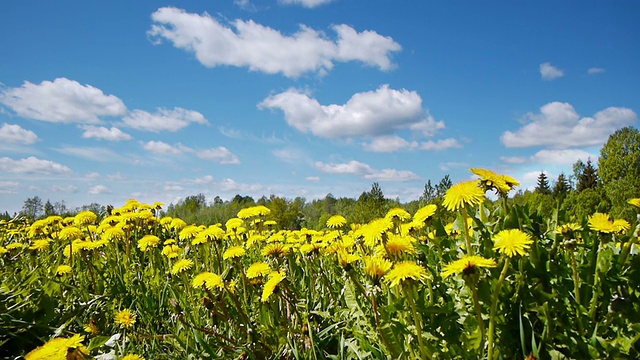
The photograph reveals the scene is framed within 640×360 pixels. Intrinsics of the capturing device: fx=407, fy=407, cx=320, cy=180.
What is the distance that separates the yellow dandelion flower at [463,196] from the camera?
1690mm

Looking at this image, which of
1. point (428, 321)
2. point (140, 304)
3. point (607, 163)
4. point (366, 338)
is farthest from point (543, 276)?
point (607, 163)

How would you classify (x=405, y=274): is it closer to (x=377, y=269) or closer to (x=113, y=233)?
(x=377, y=269)

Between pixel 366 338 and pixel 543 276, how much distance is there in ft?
2.76

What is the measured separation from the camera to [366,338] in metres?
1.97

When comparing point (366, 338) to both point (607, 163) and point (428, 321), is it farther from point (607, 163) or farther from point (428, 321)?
point (607, 163)

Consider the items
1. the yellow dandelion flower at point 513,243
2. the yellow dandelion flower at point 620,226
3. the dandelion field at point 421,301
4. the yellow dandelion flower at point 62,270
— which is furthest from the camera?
the yellow dandelion flower at point 62,270

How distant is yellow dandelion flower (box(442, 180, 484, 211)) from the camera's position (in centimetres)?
169

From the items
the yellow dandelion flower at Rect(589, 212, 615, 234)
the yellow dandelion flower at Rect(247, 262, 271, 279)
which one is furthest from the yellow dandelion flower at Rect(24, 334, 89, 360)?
the yellow dandelion flower at Rect(589, 212, 615, 234)

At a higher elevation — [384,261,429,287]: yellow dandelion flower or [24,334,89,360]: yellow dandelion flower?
[384,261,429,287]: yellow dandelion flower

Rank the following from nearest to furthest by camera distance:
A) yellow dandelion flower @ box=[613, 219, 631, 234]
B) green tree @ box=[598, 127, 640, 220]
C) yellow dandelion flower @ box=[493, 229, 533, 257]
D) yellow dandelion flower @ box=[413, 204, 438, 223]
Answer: yellow dandelion flower @ box=[493, 229, 533, 257]
yellow dandelion flower @ box=[613, 219, 631, 234]
yellow dandelion flower @ box=[413, 204, 438, 223]
green tree @ box=[598, 127, 640, 220]

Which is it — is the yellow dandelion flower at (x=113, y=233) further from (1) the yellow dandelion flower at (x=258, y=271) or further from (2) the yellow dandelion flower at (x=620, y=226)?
(2) the yellow dandelion flower at (x=620, y=226)

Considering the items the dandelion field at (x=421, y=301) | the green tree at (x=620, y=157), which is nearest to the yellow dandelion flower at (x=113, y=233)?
the dandelion field at (x=421, y=301)

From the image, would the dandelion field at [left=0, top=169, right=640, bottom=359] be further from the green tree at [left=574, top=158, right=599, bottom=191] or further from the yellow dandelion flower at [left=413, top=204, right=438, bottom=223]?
the green tree at [left=574, top=158, right=599, bottom=191]

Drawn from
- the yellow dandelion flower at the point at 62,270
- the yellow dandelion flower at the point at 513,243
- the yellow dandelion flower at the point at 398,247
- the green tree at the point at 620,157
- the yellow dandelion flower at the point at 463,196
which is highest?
the green tree at the point at 620,157
